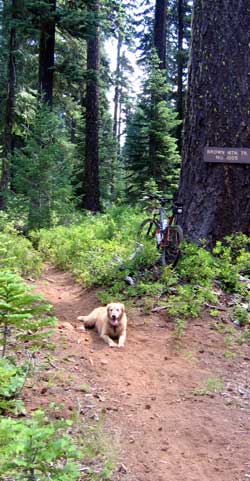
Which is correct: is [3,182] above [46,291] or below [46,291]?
above

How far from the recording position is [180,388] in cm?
403

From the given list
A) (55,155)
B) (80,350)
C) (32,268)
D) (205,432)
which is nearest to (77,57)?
(55,155)

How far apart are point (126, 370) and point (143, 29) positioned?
22431 mm

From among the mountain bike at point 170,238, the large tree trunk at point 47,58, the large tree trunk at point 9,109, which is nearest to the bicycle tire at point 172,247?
the mountain bike at point 170,238

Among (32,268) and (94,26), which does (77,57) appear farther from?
(32,268)

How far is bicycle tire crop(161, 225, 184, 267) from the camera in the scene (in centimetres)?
639

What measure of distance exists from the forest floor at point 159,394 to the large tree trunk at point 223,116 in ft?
6.26

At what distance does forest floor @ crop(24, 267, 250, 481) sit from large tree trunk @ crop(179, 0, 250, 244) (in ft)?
6.26

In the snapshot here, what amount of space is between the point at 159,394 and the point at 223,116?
441 centimetres

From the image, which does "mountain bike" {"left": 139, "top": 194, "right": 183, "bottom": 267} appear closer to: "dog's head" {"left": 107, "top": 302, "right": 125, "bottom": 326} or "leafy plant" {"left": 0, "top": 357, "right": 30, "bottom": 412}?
"dog's head" {"left": 107, "top": 302, "right": 125, "bottom": 326}

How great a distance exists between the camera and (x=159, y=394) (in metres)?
3.92

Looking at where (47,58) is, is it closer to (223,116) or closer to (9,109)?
(9,109)

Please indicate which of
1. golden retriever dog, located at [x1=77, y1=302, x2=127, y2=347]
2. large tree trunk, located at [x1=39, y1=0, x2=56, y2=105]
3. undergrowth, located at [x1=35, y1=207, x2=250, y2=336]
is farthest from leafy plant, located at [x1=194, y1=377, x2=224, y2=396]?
large tree trunk, located at [x1=39, y1=0, x2=56, y2=105]

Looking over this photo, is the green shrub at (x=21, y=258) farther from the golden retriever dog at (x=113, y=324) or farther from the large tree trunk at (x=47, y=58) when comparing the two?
the large tree trunk at (x=47, y=58)
